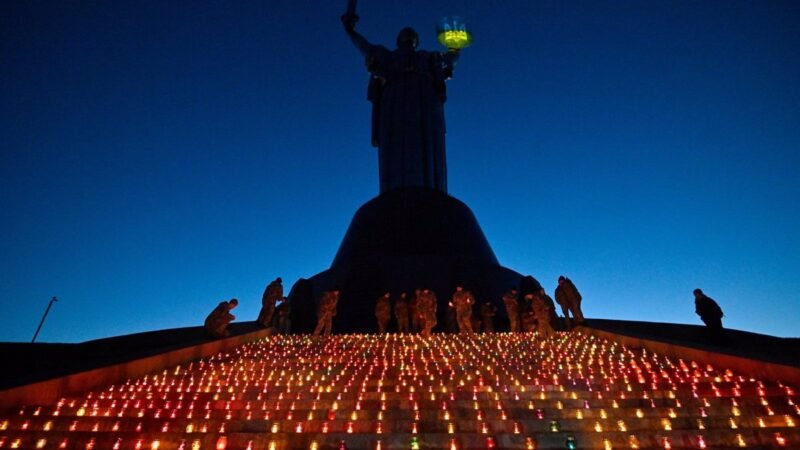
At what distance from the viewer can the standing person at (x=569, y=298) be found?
13.2 meters

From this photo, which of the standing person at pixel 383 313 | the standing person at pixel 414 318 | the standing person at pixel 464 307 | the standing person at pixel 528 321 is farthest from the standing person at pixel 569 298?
the standing person at pixel 383 313

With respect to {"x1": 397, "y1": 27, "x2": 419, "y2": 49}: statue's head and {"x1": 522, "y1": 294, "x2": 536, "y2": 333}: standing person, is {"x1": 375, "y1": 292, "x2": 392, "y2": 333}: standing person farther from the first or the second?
{"x1": 397, "y1": 27, "x2": 419, "y2": 49}: statue's head

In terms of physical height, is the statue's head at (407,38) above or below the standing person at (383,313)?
above

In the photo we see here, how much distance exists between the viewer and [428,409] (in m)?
5.39

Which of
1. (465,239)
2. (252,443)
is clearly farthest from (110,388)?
(465,239)

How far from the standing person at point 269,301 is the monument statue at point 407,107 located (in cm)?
1645

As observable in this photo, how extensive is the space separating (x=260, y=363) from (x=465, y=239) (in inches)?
680

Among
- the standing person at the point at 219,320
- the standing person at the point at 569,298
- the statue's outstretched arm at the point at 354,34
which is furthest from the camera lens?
the statue's outstretched arm at the point at 354,34

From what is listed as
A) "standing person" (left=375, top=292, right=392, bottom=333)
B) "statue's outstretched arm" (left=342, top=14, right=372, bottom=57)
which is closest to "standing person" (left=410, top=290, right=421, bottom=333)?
"standing person" (left=375, top=292, right=392, bottom=333)

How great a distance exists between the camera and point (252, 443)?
15.1 ft

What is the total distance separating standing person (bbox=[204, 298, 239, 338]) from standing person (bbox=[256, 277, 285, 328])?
9.87ft

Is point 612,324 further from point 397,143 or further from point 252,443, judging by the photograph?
point 397,143

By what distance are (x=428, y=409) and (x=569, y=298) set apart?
9156 mm

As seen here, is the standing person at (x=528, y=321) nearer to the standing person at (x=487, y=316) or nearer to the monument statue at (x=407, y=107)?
the standing person at (x=487, y=316)
